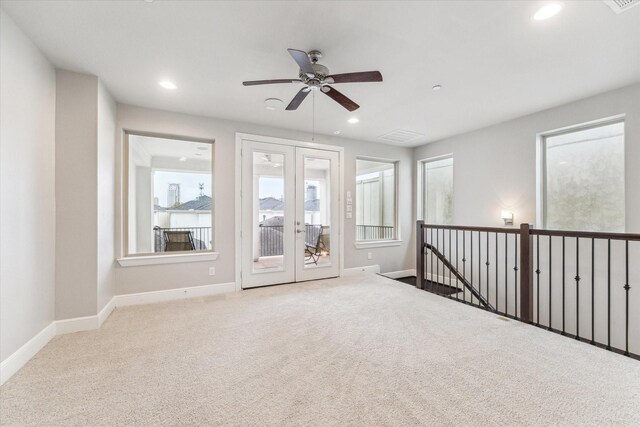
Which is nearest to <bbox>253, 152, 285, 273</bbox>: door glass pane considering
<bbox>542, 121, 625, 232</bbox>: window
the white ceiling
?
the white ceiling

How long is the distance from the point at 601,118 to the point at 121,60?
534 centimetres

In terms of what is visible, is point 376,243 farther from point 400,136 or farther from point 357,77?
point 357,77

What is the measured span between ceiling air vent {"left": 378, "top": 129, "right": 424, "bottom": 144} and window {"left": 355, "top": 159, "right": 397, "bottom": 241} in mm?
595

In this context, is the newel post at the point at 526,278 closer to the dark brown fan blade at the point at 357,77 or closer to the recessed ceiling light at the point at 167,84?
the dark brown fan blade at the point at 357,77

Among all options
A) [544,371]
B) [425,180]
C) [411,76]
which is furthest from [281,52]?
[425,180]

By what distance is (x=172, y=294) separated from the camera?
3.88 m

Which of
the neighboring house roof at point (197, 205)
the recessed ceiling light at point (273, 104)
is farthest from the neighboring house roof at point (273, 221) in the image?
the recessed ceiling light at point (273, 104)

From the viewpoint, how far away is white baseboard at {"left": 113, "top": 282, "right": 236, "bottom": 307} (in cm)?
361

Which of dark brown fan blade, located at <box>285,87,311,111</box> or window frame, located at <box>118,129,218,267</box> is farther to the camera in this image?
window frame, located at <box>118,129,218,267</box>

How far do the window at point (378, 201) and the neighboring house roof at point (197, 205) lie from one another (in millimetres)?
3078

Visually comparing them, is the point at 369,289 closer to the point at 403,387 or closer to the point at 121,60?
the point at 403,387

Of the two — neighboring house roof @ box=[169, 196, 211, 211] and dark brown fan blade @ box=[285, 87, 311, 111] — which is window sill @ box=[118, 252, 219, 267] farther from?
dark brown fan blade @ box=[285, 87, 311, 111]

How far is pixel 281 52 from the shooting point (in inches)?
98.7

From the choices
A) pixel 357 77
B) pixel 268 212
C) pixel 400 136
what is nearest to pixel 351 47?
pixel 357 77
